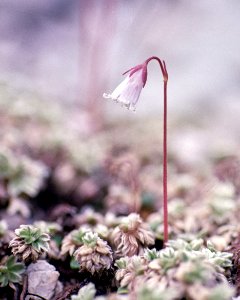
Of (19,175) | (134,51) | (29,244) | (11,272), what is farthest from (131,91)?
(134,51)

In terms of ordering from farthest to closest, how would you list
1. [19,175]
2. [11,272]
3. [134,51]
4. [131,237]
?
[134,51] → [19,175] → [131,237] → [11,272]


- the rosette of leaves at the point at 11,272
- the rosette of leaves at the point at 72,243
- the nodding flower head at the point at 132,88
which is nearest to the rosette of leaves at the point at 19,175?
the rosette of leaves at the point at 72,243

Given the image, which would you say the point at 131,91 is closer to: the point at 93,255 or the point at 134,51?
the point at 93,255

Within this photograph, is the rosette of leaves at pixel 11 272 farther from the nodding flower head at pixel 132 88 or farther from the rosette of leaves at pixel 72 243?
the nodding flower head at pixel 132 88

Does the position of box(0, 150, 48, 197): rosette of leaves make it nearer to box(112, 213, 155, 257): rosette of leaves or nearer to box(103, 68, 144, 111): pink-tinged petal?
box(112, 213, 155, 257): rosette of leaves

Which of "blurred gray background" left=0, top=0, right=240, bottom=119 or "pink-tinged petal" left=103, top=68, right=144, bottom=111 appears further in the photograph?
"blurred gray background" left=0, top=0, right=240, bottom=119

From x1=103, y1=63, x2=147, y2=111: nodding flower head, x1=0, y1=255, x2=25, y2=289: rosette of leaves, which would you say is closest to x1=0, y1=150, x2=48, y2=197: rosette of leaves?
x1=0, y1=255, x2=25, y2=289: rosette of leaves
